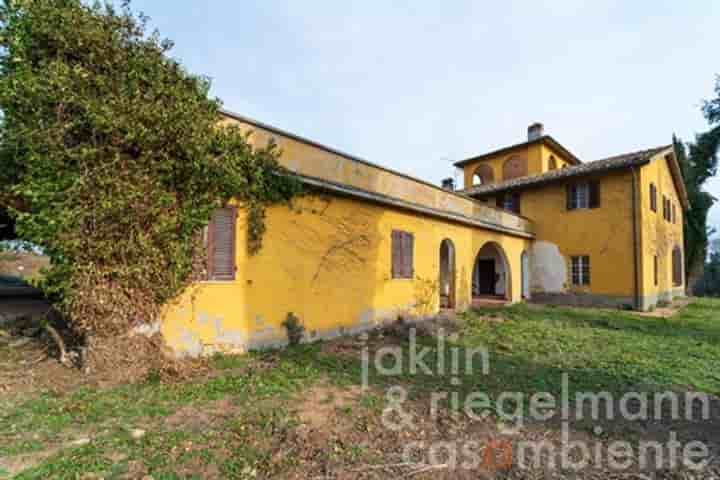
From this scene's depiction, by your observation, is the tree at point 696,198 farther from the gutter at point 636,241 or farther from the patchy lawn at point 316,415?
the patchy lawn at point 316,415

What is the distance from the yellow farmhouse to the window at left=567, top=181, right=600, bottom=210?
47 millimetres

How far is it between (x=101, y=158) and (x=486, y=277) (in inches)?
650

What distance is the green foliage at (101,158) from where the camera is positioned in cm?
448

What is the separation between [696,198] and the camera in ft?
71.4

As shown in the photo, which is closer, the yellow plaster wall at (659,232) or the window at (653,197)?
the yellow plaster wall at (659,232)

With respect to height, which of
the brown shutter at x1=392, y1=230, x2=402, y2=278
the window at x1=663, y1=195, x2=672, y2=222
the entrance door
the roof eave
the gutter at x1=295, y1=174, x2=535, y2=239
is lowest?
the entrance door

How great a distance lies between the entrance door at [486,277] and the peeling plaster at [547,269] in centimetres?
179

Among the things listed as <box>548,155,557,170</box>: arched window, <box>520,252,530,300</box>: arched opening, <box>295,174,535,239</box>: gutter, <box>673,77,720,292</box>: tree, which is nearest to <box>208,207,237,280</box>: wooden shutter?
<box>295,174,535,239</box>: gutter

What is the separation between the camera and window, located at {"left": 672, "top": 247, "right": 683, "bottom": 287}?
18797 mm

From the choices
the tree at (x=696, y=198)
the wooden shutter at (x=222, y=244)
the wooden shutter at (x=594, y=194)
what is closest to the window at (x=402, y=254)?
the wooden shutter at (x=222, y=244)

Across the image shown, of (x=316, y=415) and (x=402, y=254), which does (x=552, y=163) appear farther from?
(x=316, y=415)

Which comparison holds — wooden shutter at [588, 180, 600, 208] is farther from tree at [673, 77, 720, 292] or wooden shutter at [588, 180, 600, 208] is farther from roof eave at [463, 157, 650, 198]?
tree at [673, 77, 720, 292]

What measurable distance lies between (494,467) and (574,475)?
0.73 meters

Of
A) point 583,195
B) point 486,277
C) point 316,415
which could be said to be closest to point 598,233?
point 583,195
